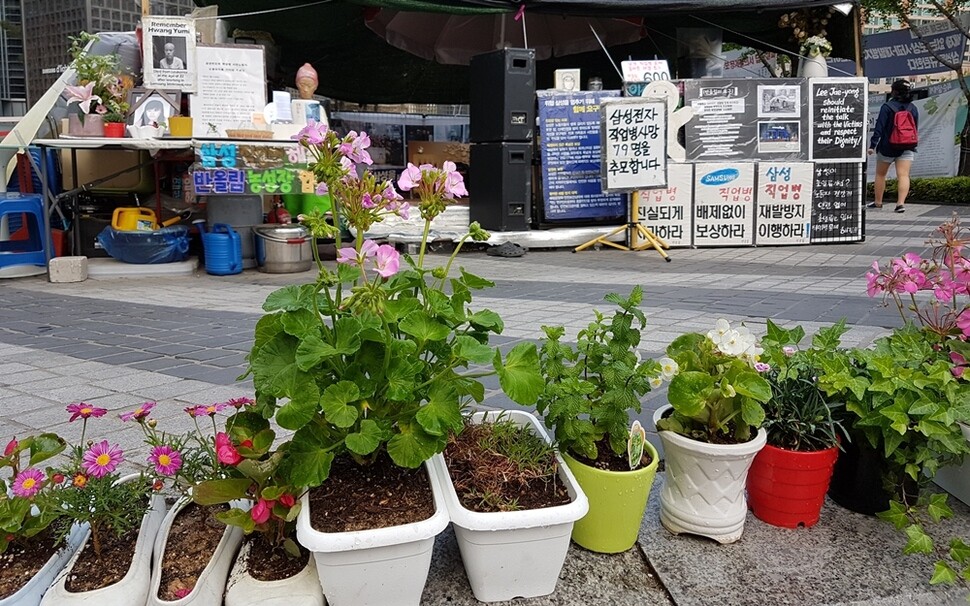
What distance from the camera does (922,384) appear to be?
75.9 inches

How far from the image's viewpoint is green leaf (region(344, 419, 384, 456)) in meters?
1.54

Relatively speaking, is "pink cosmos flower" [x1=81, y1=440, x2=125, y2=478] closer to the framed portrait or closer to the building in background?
the framed portrait

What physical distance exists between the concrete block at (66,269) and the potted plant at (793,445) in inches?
255

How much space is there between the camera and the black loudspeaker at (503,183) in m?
8.04

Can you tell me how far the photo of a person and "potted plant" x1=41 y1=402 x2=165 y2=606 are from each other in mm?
6290

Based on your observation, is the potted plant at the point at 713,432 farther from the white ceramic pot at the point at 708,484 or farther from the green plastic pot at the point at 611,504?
the green plastic pot at the point at 611,504

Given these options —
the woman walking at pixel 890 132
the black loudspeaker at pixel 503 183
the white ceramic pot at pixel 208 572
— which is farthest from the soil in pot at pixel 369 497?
the woman walking at pixel 890 132

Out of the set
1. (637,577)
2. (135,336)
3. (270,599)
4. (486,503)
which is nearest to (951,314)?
(637,577)

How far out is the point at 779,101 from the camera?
8289 millimetres

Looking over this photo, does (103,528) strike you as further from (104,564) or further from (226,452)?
(226,452)

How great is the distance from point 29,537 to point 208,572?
0.45m

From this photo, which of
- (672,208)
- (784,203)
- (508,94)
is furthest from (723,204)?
(508,94)

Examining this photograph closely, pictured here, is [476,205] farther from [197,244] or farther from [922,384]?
[922,384]

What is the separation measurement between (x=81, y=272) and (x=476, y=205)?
423 centimetres
